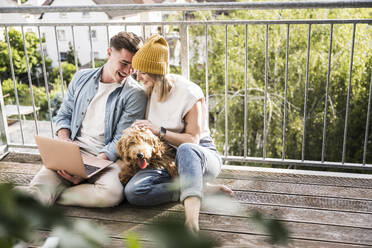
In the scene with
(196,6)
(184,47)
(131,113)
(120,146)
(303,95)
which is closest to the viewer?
(120,146)

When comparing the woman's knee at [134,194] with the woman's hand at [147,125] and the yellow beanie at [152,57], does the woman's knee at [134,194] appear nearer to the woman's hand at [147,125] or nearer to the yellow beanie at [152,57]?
the woman's hand at [147,125]

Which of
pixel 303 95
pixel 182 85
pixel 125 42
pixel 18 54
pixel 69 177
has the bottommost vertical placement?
pixel 303 95

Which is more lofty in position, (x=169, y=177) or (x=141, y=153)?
(x=141, y=153)

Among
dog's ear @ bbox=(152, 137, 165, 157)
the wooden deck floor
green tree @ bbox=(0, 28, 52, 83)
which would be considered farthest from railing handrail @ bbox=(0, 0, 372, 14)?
the wooden deck floor

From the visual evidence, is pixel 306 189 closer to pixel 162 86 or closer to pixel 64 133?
pixel 162 86

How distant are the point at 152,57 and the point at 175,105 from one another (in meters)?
0.32

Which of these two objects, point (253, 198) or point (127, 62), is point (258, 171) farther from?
point (127, 62)

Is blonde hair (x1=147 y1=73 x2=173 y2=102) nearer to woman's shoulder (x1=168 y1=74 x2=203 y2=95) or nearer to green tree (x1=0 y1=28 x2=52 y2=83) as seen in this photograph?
woman's shoulder (x1=168 y1=74 x2=203 y2=95)

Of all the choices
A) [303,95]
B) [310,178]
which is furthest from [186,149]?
[303,95]

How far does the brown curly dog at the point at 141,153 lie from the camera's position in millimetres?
2170

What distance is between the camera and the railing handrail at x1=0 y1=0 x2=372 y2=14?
7.98 feet

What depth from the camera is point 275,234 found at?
361mm

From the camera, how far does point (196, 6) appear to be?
2621mm

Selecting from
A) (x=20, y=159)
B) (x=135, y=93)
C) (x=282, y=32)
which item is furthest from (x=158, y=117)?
(x=282, y=32)
